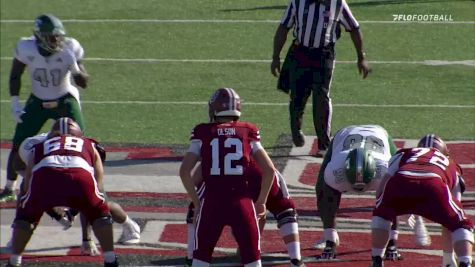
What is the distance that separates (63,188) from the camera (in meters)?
8.95

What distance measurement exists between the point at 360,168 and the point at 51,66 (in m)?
3.11

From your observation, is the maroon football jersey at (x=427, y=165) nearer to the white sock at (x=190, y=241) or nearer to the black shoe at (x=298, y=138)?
the white sock at (x=190, y=241)

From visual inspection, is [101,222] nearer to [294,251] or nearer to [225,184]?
[225,184]

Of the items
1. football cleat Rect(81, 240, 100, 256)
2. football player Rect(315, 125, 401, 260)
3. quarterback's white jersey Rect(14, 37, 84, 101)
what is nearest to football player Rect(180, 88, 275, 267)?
football player Rect(315, 125, 401, 260)

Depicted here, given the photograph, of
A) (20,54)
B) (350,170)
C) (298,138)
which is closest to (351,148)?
(350,170)

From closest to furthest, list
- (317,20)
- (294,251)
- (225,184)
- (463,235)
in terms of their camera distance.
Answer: (225,184)
(463,235)
(294,251)
(317,20)

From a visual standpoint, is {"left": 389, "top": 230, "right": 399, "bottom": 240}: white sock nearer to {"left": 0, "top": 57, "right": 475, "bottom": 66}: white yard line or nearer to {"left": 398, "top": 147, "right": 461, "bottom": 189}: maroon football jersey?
{"left": 398, "top": 147, "right": 461, "bottom": 189}: maroon football jersey

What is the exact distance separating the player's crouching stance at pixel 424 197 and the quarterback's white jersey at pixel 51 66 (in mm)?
3308

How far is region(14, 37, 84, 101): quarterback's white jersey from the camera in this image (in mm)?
11180

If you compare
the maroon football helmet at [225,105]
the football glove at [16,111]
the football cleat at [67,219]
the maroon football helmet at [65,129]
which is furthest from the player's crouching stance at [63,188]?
the football glove at [16,111]

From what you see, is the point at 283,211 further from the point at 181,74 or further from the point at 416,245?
the point at 181,74

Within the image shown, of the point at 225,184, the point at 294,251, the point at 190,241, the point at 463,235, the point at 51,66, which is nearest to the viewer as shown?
the point at 225,184

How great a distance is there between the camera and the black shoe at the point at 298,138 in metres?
13.5

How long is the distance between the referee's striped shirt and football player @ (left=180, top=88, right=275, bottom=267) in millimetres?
4436
